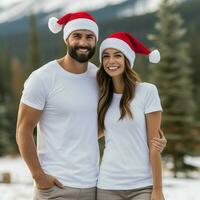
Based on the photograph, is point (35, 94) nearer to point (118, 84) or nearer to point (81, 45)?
point (81, 45)

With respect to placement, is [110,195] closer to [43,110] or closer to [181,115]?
[43,110]

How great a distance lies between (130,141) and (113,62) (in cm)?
60

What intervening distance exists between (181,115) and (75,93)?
772 inches

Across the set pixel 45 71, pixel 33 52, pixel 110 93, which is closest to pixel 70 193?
pixel 110 93

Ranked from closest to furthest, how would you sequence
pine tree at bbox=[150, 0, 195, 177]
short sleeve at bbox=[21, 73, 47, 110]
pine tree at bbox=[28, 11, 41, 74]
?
short sleeve at bbox=[21, 73, 47, 110] < pine tree at bbox=[150, 0, 195, 177] < pine tree at bbox=[28, 11, 41, 74]

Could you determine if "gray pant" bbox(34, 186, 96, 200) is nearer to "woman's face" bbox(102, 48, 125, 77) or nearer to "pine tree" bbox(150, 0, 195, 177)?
"woman's face" bbox(102, 48, 125, 77)

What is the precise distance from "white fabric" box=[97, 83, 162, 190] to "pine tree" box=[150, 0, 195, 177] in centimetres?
1895

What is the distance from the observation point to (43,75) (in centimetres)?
382

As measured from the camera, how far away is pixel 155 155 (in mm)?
3828

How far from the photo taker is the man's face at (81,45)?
3902 mm

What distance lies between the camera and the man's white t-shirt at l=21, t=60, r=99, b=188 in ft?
12.6

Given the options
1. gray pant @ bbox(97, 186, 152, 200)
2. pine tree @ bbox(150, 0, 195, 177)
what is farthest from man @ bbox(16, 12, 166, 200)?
pine tree @ bbox(150, 0, 195, 177)

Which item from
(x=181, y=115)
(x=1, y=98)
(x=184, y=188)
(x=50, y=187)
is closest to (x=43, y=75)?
(x=50, y=187)

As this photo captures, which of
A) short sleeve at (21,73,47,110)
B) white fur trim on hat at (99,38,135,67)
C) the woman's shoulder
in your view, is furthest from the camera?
white fur trim on hat at (99,38,135,67)
